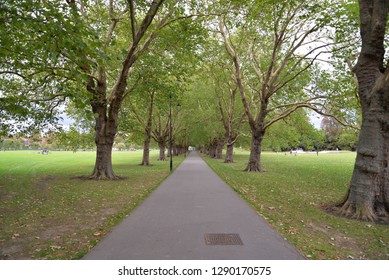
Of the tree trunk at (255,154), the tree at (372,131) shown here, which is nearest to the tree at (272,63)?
the tree trunk at (255,154)

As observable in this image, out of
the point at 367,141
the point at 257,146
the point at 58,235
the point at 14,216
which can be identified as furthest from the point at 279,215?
the point at 257,146

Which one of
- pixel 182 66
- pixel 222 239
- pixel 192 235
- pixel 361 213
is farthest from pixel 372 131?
pixel 182 66

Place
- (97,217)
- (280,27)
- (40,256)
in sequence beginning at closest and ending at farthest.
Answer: (40,256), (97,217), (280,27)

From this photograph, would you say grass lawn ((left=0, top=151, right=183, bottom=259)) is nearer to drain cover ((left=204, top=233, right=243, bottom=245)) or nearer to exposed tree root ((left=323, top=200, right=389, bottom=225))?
drain cover ((left=204, top=233, right=243, bottom=245))

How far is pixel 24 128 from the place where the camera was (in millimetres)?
15195

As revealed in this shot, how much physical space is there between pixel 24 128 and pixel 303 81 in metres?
19.5

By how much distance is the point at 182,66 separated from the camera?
17984 mm

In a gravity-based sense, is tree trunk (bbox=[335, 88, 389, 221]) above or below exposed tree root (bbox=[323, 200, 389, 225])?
above

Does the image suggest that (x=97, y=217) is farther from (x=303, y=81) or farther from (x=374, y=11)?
(x=303, y=81)

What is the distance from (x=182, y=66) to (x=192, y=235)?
14.3 metres

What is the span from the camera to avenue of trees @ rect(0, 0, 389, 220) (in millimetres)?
6803

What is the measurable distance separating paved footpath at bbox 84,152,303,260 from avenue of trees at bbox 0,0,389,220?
277cm

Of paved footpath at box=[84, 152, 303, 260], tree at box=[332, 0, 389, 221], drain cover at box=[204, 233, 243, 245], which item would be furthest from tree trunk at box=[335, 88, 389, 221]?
drain cover at box=[204, 233, 243, 245]

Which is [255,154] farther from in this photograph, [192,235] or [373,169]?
[192,235]
